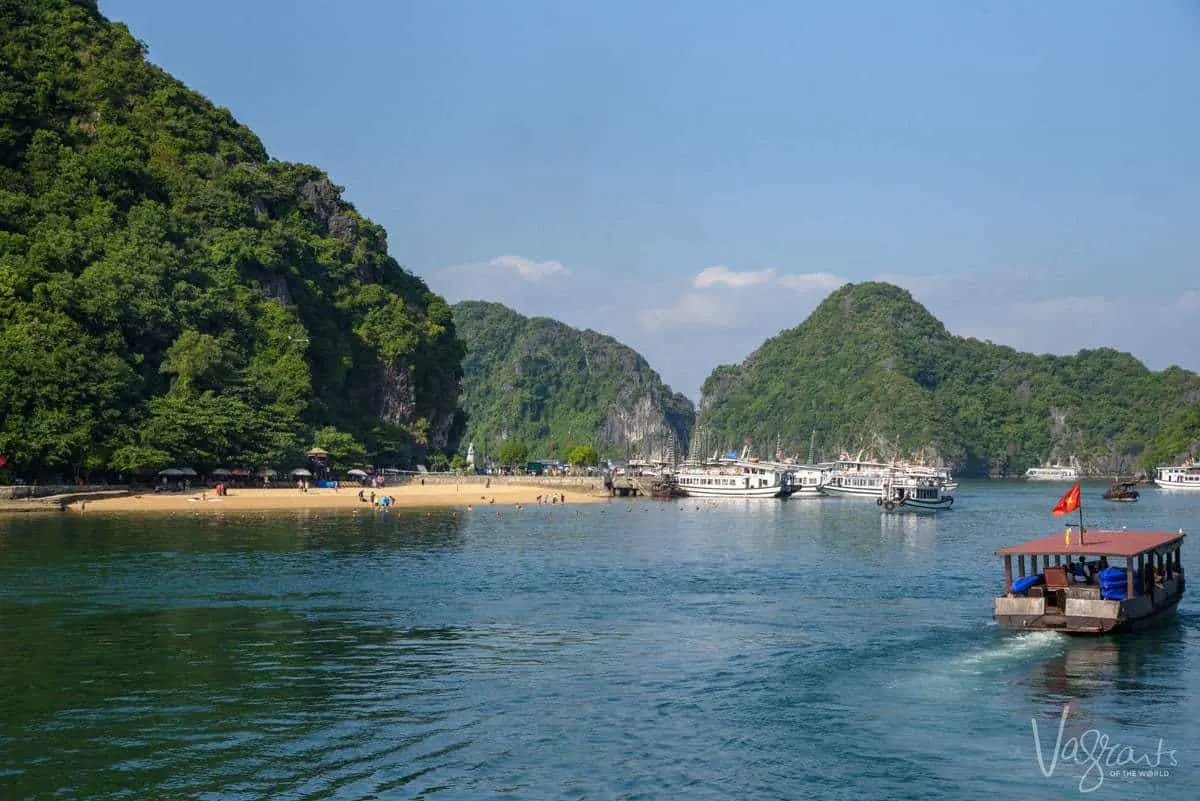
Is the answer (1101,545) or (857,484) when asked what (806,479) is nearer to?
(857,484)

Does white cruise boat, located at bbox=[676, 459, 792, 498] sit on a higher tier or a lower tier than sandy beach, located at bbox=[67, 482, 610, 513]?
higher

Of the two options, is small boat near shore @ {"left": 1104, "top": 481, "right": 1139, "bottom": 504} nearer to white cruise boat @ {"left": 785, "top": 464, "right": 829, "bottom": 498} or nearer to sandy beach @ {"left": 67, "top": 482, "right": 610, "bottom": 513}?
white cruise boat @ {"left": 785, "top": 464, "right": 829, "bottom": 498}

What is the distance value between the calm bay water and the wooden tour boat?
0.84m

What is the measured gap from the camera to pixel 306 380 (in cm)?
12356

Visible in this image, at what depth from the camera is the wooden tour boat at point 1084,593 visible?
1533 inches

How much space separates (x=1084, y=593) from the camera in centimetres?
3947

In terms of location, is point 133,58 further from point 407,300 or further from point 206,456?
point 206,456

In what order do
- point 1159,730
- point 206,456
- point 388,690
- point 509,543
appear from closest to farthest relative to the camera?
point 1159,730
point 388,690
point 509,543
point 206,456

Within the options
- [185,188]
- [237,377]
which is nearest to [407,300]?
[185,188]

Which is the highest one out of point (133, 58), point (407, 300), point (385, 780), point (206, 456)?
point (133, 58)

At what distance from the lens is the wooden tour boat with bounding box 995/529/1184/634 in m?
38.9

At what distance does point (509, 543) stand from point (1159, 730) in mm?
51319

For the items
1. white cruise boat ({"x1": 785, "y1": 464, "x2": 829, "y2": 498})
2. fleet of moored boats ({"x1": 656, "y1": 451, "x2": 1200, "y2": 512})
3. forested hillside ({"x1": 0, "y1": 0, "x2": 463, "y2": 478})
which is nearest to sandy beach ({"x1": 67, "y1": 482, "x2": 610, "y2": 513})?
forested hillside ({"x1": 0, "y1": 0, "x2": 463, "y2": 478})

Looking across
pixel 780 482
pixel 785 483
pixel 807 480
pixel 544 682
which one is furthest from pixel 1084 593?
pixel 807 480
